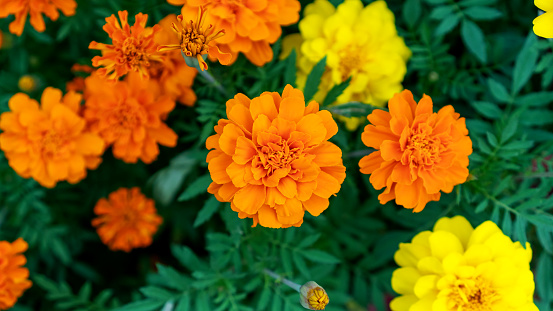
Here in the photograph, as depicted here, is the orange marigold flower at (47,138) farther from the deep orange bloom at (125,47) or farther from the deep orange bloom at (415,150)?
the deep orange bloom at (415,150)

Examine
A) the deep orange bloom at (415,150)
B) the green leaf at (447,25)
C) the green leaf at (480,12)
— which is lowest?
the deep orange bloom at (415,150)

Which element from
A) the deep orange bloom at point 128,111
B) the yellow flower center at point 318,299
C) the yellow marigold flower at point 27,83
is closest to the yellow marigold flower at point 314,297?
the yellow flower center at point 318,299

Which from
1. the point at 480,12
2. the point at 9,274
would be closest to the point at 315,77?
the point at 480,12

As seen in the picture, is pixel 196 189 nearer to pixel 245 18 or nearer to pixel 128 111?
pixel 128 111

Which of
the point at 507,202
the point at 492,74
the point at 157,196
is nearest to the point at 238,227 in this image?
the point at 157,196

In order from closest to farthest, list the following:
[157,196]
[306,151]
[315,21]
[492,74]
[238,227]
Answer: [306,151] → [238,227] → [315,21] → [492,74] → [157,196]

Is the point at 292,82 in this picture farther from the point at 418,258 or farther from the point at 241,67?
the point at 418,258
